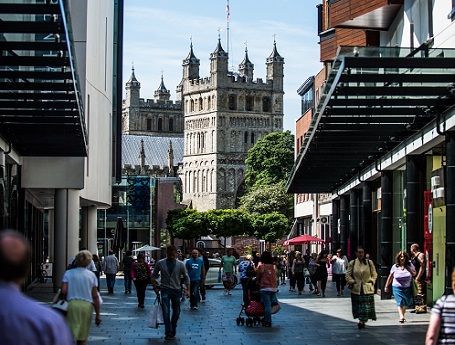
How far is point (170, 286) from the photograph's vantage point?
19891 millimetres

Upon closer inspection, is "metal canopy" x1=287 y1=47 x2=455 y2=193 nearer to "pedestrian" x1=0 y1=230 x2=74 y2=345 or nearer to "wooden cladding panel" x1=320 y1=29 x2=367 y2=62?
"wooden cladding panel" x1=320 y1=29 x2=367 y2=62

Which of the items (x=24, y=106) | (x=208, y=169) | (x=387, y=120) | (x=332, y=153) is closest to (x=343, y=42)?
(x=332, y=153)

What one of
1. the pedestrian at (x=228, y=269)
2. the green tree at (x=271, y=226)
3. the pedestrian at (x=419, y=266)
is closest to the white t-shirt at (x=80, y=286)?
the pedestrian at (x=419, y=266)

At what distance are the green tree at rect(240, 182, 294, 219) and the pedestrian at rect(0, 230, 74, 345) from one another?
13579cm

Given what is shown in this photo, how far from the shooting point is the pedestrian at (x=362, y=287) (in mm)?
22078

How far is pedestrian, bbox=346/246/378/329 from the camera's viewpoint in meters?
22.1

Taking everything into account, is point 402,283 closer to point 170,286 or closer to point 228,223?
point 170,286

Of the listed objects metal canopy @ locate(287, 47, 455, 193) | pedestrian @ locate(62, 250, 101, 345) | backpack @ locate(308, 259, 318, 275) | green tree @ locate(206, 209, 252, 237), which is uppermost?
metal canopy @ locate(287, 47, 455, 193)

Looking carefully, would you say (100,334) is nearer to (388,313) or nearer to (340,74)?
(340,74)

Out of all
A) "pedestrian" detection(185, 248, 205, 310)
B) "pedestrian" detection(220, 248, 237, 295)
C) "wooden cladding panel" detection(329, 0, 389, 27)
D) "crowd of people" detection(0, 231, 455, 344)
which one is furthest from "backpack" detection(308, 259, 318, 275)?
"pedestrian" detection(185, 248, 205, 310)

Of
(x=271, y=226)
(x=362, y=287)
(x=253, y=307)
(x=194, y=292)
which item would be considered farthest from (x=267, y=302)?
(x=271, y=226)

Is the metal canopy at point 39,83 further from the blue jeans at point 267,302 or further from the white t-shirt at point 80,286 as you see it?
the blue jeans at point 267,302

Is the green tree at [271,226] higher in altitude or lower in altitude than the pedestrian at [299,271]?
higher

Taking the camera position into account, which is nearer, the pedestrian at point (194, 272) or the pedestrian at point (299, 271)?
the pedestrian at point (194, 272)
